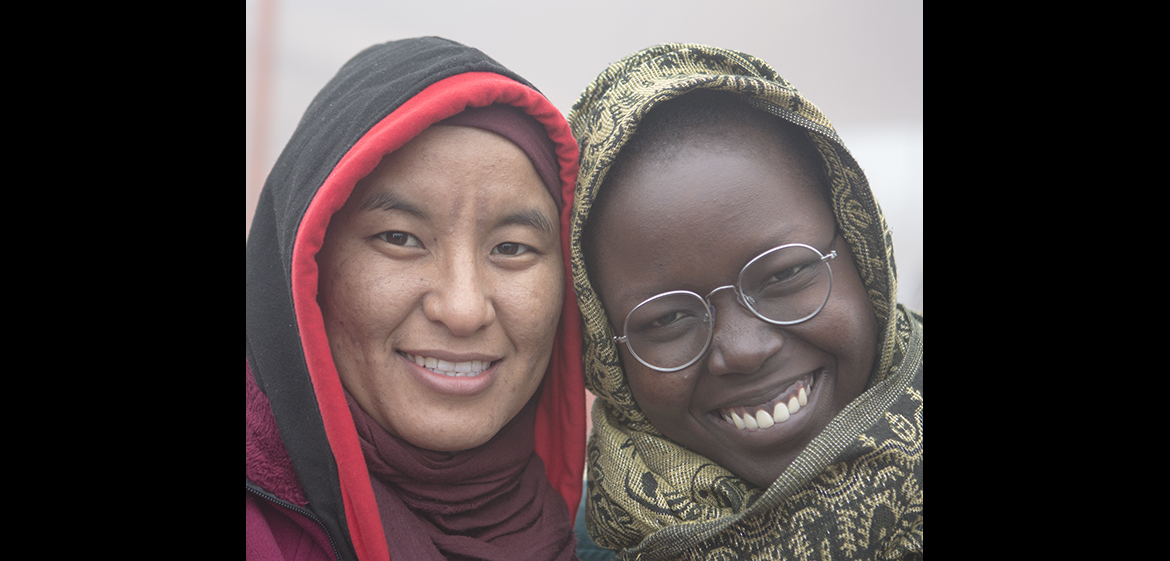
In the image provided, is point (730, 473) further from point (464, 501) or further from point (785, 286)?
point (464, 501)

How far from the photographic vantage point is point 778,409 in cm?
113

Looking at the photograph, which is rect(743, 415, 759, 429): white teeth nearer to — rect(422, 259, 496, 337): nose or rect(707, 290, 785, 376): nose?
rect(707, 290, 785, 376): nose

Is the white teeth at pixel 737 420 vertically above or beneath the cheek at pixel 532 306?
beneath

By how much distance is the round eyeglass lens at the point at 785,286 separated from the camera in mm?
1104

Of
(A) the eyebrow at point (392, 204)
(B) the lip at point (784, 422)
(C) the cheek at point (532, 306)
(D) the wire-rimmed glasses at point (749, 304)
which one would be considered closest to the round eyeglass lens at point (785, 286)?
(D) the wire-rimmed glasses at point (749, 304)

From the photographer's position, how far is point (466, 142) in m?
1.09

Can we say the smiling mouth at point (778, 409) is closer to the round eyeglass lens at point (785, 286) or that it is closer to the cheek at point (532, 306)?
the round eyeglass lens at point (785, 286)

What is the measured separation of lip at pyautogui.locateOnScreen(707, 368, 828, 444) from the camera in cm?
112

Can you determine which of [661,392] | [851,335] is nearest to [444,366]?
[661,392]

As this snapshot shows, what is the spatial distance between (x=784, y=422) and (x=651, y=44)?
72cm

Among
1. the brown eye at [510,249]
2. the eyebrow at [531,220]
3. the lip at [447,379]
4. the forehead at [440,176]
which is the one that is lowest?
the lip at [447,379]

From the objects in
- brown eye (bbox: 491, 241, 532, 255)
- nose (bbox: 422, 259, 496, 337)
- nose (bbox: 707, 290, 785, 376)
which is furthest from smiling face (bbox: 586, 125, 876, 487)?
nose (bbox: 422, 259, 496, 337)

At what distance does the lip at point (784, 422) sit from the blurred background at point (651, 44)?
0.32m
